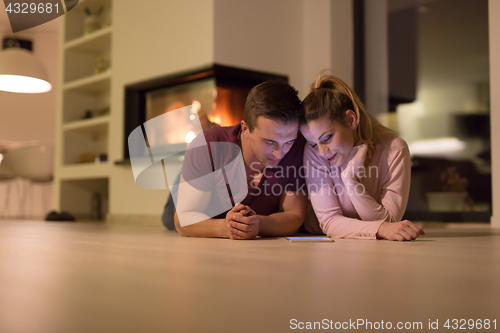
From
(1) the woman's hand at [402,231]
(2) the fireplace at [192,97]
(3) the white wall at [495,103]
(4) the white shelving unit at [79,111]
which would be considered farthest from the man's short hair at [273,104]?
(4) the white shelving unit at [79,111]

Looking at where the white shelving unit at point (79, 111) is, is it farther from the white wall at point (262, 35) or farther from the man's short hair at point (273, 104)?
the man's short hair at point (273, 104)

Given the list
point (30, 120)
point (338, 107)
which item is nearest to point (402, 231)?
point (338, 107)

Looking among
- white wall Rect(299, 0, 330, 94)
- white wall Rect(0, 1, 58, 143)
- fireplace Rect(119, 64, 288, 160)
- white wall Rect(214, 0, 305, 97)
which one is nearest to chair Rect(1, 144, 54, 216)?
white wall Rect(0, 1, 58, 143)

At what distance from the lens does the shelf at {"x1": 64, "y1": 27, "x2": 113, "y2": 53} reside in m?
4.06

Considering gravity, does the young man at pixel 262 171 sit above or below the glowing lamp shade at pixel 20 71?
below

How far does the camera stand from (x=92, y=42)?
170 inches

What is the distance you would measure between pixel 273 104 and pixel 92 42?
349cm

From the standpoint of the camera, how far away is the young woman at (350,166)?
147cm

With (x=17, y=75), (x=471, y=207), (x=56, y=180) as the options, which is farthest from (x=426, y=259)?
(x=56, y=180)

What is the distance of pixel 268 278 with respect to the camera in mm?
738

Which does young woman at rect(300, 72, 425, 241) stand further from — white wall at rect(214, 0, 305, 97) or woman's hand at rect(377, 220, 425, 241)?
white wall at rect(214, 0, 305, 97)

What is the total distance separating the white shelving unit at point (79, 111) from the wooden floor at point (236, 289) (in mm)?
3587

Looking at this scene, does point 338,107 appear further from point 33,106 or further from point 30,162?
point 33,106

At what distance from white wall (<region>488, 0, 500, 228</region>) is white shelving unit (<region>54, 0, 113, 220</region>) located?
3.30 metres
